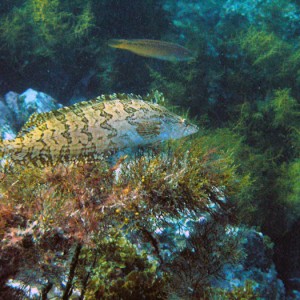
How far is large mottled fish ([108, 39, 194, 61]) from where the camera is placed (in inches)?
271

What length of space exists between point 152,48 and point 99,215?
5628 millimetres

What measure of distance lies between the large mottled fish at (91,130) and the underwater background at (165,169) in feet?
0.83

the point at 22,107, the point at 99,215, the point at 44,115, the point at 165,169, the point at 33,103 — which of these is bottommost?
the point at 22,107

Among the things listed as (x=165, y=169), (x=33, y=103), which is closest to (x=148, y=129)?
(x=165, y=169)

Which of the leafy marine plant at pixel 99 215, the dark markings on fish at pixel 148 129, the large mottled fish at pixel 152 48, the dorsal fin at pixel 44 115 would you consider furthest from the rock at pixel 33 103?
the leafy marine plant at pixel 99 215

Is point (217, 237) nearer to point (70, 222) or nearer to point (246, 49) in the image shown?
point (70, 222)

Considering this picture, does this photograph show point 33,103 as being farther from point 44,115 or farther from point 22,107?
point 44,115

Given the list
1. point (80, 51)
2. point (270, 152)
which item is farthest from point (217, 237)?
point (80, 51)

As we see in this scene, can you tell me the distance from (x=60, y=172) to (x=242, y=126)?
6416 mm

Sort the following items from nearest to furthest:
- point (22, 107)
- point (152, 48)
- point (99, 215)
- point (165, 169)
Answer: point (99, 215)
point (165, 169)
point (152, 48)
point (22, 107)

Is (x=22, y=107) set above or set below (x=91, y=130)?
below

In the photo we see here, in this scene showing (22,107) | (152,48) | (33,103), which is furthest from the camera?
(22,107)

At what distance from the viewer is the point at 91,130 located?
3465mm

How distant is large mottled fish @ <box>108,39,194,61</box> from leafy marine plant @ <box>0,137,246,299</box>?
180 inches
